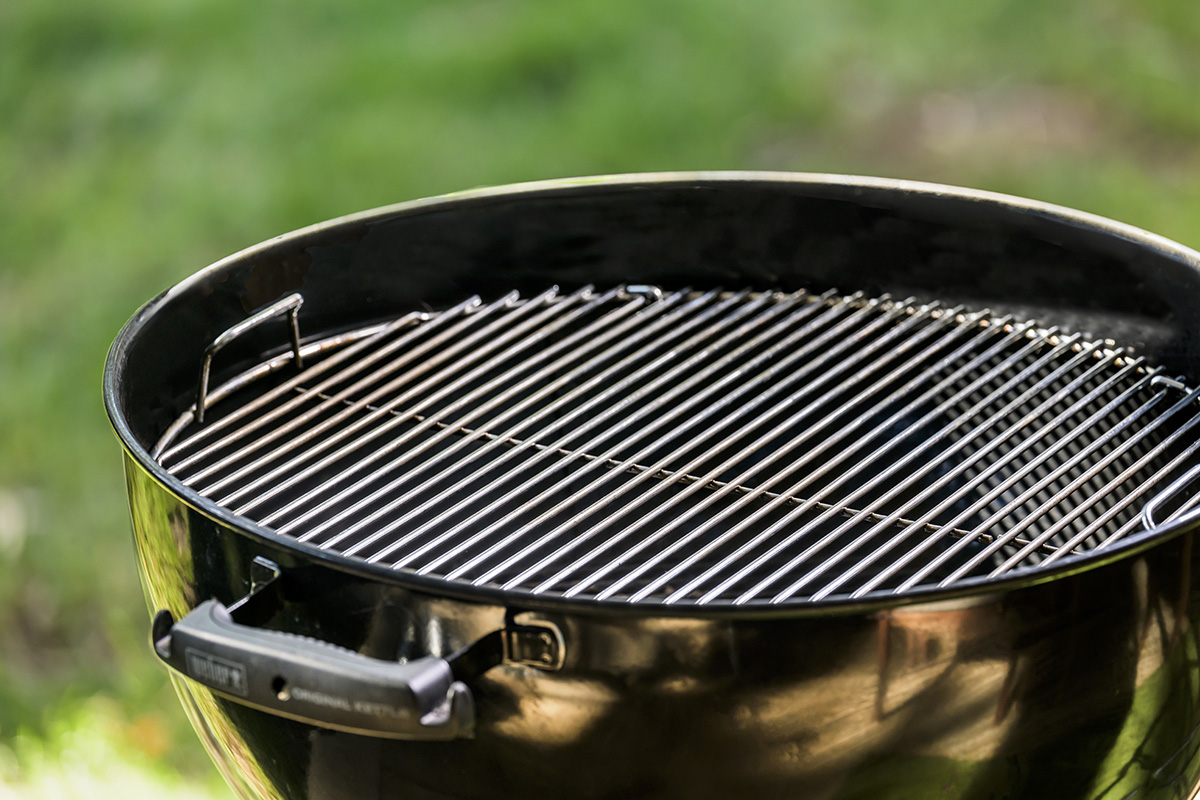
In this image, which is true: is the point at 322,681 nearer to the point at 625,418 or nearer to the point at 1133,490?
the point at 625,418

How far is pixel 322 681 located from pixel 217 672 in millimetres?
70

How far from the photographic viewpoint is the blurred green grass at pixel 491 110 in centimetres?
273

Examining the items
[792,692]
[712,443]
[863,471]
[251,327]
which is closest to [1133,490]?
[863,471]

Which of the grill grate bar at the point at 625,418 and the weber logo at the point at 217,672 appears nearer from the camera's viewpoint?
the weber logo at the point at 217,672

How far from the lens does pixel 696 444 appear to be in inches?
40.6

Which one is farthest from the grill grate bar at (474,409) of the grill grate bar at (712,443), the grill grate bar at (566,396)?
the grill grate bar at (712,443)

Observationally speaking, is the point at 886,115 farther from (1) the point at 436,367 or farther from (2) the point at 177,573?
(2) the point at 177,573

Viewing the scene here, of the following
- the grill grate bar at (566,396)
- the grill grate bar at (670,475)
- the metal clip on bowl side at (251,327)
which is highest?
the metal clip on bowl side at (251,327)

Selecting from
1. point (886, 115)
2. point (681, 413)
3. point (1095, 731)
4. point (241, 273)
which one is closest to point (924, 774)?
point (1095, 731)

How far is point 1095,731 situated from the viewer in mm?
718

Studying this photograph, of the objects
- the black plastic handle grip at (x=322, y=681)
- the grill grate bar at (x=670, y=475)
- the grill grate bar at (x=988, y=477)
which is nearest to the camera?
the black plastic handle grip at (x=322, y=681)

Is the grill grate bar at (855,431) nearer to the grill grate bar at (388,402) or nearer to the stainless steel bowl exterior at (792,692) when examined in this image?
the stainless steel bowl exterior at (792,692)

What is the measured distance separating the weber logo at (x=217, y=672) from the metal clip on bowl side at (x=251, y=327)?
16.9 inches

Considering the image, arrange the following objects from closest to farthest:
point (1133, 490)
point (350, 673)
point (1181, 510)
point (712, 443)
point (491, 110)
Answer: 1. point (350, 673)
2. point (1181, 510)
3. point (1133, 490)
4. point (712, 443)
5. point (491, 110)
